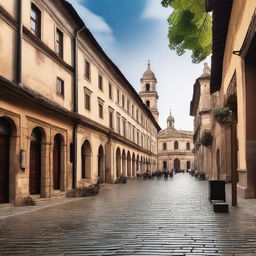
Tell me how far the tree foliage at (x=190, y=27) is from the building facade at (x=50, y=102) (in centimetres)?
684

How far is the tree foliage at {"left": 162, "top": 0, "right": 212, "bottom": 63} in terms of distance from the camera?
9422 millimetres

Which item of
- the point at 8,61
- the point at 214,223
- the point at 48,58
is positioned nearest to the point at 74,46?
the point at 48,58

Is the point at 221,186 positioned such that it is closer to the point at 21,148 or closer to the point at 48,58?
the point at 21,148

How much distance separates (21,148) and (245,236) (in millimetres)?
11132

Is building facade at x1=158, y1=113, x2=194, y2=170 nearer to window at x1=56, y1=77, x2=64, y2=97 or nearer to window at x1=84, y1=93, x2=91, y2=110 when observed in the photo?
window at x1=84, y1=93, x2=91, y2=110

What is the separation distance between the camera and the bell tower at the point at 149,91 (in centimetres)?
8738

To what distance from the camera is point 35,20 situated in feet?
62.5

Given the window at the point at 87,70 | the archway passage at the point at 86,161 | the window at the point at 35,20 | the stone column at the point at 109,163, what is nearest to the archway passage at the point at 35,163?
the window at the point at 35,20

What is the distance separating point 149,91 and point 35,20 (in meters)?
69.5

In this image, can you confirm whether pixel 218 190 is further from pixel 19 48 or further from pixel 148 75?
pixel 148 75

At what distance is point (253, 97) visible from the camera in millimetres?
13945

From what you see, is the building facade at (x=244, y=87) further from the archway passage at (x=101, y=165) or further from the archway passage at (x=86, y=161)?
the archway passage at (x=101, y=165)

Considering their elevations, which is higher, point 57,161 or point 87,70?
point 87,70

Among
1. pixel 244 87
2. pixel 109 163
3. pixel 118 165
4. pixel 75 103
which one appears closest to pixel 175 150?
pixel 118 165
